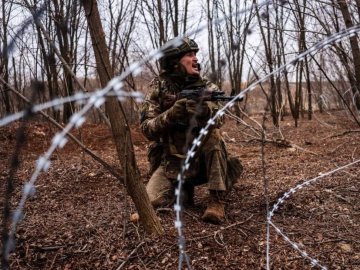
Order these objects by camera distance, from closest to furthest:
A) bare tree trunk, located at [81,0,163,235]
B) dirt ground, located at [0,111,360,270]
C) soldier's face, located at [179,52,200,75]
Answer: bare tree trunk, located at [81,0,163,235], dirt ground, located at [0,111,360,270], soldier's face, located at [179,52,200,75]

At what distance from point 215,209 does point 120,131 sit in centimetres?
85

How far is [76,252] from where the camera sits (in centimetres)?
188

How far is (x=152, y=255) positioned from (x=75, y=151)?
15.9 ft

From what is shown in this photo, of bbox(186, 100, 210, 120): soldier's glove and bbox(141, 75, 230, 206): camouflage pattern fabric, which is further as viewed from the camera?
bbox(141, 75, 230, 206): camouflage pattern fabric

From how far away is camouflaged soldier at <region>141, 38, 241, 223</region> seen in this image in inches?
96.3

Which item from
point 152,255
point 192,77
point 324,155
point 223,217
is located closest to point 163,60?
point 192,77

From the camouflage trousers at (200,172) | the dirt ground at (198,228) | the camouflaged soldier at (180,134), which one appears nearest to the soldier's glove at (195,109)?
the camouflaged soldier at (180,134)

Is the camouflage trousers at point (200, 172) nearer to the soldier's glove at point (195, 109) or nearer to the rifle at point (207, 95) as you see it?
the soldier's glove at point (195, 109)

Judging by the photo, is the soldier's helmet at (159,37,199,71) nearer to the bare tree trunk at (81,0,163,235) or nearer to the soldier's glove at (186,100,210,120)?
the soldier's glove at (186,100,210,120)

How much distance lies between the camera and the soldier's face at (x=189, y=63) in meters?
2.57

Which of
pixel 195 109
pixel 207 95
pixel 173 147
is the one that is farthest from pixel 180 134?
pixel 207 95

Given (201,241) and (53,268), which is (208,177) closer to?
(201,241)

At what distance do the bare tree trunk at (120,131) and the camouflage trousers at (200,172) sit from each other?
61 centimetres

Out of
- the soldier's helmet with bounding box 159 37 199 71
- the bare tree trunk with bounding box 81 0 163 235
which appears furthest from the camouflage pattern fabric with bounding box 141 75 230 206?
the bare tree trunk with bounding box 81 0 163 235
